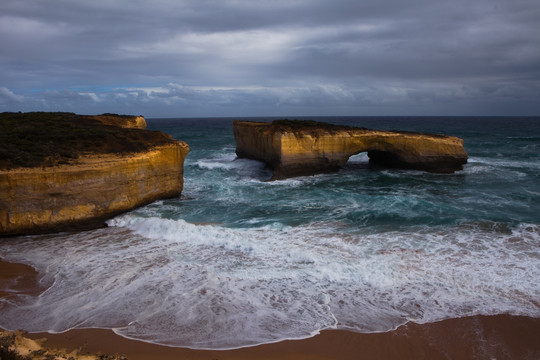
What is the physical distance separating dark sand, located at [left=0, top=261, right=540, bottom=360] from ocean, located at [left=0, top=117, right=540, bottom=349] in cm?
20

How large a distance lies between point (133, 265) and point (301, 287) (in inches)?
159

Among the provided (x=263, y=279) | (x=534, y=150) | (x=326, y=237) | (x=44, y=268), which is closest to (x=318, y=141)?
(x=326, y=237)

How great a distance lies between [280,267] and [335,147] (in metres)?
12.6

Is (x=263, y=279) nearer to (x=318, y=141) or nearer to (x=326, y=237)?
(x=326, y=237)

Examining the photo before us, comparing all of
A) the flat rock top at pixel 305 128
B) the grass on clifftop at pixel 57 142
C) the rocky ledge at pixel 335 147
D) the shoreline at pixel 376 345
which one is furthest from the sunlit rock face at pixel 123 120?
the shoreline at pixel 376 345

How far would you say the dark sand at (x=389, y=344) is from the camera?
20.1 ft

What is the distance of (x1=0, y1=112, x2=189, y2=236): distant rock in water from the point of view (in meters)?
11.0

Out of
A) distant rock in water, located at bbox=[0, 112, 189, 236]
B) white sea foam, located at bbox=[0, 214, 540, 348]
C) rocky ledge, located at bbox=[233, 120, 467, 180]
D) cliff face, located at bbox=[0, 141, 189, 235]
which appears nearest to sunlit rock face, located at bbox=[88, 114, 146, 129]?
distant rock in water, located at bbox=[0, 112, 189, 236]

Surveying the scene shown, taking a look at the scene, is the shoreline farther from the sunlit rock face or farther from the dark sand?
the sunlit rock face

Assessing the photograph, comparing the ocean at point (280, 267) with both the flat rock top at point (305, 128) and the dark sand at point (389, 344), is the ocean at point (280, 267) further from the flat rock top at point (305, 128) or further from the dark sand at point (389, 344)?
the flat rock top at point (305, 128)

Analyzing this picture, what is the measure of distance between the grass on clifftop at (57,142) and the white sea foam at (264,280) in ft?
8.10

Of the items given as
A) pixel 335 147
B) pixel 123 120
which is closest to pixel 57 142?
pixel 123 120

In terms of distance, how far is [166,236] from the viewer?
11344mm

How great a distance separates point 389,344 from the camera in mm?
6438
